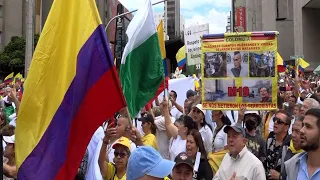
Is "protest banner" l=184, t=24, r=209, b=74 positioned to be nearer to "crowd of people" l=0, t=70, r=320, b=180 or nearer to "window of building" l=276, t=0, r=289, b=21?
"crowd of people" l=0, t=70, r=320, b=180

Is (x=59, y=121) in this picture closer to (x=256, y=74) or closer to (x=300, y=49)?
(x=256, y=74)

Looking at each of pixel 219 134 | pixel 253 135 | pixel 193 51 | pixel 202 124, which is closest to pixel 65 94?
pixel 219 134

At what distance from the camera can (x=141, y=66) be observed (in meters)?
5.90

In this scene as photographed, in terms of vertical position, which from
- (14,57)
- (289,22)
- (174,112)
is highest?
(289,22)

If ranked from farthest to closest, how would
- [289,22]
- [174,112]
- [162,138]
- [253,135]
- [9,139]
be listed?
1. [289,22]
2. [174,112]
3. [162,138]
4. [253,135]
5. [9,139]

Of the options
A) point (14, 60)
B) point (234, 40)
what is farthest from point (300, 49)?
point (234, 40)

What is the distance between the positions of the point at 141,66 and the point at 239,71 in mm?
1605

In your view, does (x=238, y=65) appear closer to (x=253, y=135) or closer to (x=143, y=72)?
(x=253, y=135)

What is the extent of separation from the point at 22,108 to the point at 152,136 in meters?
3.16

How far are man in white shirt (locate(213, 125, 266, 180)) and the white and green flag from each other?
128cm

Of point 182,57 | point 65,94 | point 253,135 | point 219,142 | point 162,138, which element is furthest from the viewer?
point 182,57

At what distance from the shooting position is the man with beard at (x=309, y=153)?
390 centimetres

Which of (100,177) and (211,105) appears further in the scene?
(211,105)

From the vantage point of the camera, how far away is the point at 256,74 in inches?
259
